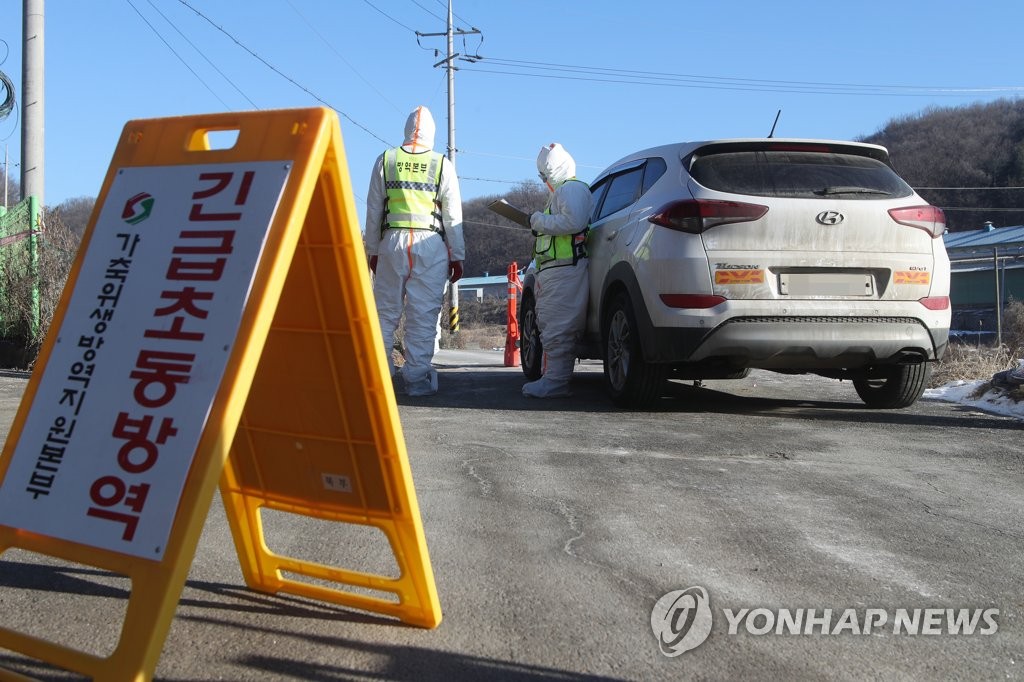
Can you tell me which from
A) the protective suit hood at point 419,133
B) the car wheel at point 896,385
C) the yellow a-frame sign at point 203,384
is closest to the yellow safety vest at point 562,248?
the protective suit hood at point 419,133

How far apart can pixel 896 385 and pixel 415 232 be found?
3664 millimetres

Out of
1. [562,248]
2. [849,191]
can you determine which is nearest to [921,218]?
[849,191]

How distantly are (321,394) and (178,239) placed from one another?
0.60 m

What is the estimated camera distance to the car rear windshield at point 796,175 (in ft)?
20.2

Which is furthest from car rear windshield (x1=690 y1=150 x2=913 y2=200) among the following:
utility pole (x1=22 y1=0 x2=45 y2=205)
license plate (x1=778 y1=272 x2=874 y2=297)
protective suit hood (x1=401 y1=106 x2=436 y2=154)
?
utility pole (x1=22 y1=0 x2=45 y2=205)

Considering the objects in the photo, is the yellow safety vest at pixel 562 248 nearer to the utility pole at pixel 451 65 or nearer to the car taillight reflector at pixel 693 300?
the car taillight reflector at pixel 693 300

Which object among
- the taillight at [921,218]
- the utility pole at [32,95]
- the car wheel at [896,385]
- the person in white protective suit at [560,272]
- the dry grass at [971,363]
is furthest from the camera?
the utility pole at [32,95]

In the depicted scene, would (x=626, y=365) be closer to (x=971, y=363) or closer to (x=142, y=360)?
(x=971, y=363)

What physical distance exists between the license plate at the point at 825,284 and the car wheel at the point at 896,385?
100cm

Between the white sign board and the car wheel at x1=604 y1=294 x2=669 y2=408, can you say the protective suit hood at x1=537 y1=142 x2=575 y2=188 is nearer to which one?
the car wheel at x1=604 y1=294 x2=669 y2=408

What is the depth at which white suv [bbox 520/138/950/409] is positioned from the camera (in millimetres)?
5969

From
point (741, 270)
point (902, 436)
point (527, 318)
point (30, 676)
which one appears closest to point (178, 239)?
point (30, 676)

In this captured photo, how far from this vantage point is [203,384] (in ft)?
7.18

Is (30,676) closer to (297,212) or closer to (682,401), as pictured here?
(297,212)
